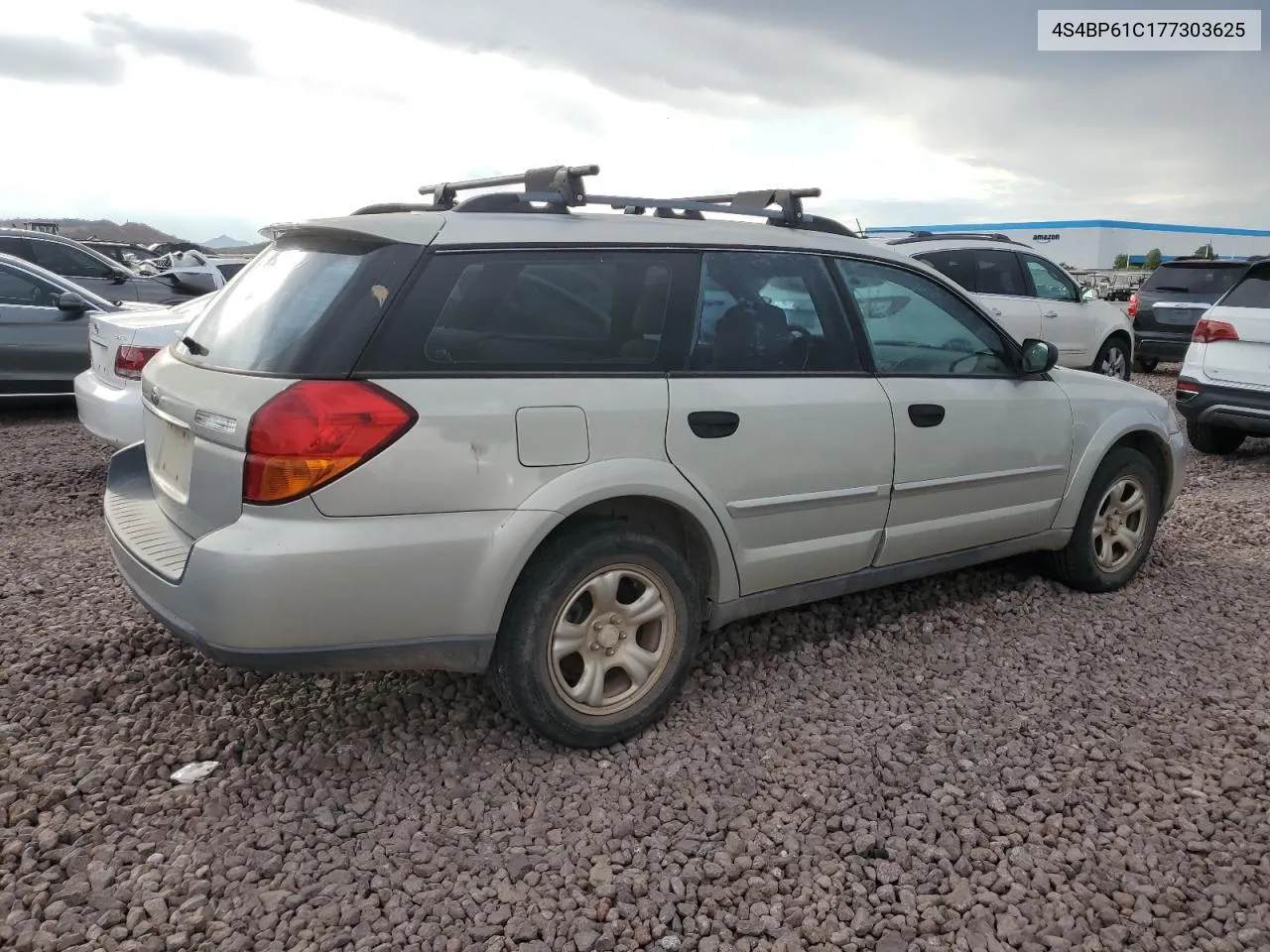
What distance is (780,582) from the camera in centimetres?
372

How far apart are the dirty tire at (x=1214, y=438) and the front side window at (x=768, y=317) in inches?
238

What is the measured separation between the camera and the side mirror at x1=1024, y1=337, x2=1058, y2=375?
4.35 meters

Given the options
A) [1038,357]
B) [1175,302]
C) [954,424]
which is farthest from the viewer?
[1175,302]

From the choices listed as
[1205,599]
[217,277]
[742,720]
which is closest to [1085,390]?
[1205,599]

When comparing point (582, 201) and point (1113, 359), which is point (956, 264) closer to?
point (1113, 359)

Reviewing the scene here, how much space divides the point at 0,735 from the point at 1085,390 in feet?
14.7

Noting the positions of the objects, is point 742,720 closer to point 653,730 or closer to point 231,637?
point 653,730

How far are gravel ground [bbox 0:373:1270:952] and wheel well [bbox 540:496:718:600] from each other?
1.66 feet

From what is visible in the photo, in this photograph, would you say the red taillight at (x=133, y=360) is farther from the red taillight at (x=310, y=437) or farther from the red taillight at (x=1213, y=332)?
the red taillight at (x=1213, y=332)

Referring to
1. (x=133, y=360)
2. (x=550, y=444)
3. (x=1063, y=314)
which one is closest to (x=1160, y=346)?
(x=1063, y=314)

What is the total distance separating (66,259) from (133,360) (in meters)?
7.86

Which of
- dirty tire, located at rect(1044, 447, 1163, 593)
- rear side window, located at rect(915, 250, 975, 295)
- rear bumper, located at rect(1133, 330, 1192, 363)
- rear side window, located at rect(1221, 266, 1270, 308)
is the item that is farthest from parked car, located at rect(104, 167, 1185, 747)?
rear bumper, located at rect(1133, 330, 1192, 363)

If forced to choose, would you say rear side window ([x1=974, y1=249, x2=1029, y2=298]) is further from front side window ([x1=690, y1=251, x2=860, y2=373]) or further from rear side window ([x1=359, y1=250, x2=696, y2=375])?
rear side window ([x1=359, y1=250, x2=696, y2=375])

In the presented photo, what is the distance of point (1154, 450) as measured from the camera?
505cm
